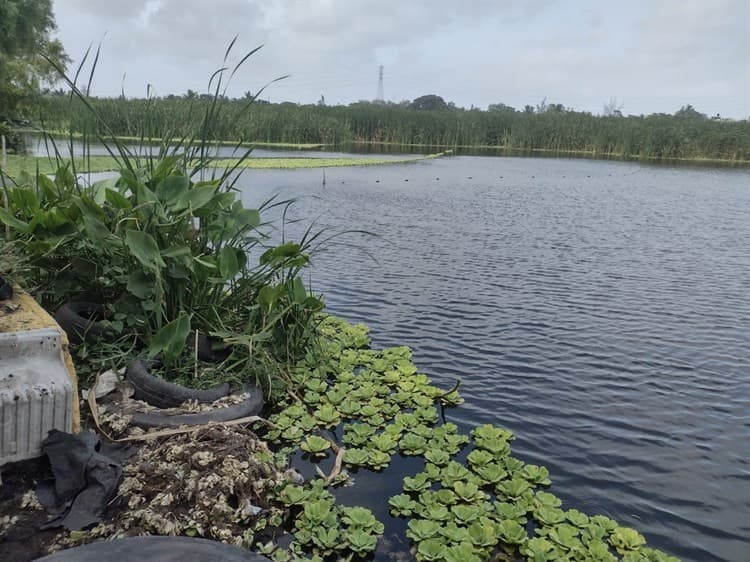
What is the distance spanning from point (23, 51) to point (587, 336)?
58.3 feet

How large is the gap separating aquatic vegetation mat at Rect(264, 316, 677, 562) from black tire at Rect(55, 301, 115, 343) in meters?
1.23

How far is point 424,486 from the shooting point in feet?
10.1

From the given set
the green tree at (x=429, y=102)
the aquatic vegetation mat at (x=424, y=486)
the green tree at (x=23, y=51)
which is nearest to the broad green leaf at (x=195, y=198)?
the aquatic vegetation mat at (x=424, y=486)

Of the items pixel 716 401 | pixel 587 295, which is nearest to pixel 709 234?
pixel 587 295

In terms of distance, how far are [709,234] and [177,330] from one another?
37.8 feet

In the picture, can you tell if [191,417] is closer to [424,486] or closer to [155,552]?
[424,486]

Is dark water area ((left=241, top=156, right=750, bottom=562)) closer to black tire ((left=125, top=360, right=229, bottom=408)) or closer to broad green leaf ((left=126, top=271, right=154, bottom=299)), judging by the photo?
black tire ((left=125, top=360, right=229, bottom=408))

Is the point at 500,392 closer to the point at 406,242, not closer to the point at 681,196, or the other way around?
the point at 406,242

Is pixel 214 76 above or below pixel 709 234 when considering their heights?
above

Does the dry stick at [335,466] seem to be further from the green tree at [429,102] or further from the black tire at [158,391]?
the green tree at [429,102]

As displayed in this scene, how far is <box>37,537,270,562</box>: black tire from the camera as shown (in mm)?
1816

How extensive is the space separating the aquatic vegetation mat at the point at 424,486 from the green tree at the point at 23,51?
30.0 ft

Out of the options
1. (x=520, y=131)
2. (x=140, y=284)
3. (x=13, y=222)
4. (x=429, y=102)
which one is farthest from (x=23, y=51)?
(x=429, y=102)

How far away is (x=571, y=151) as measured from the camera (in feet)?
131
